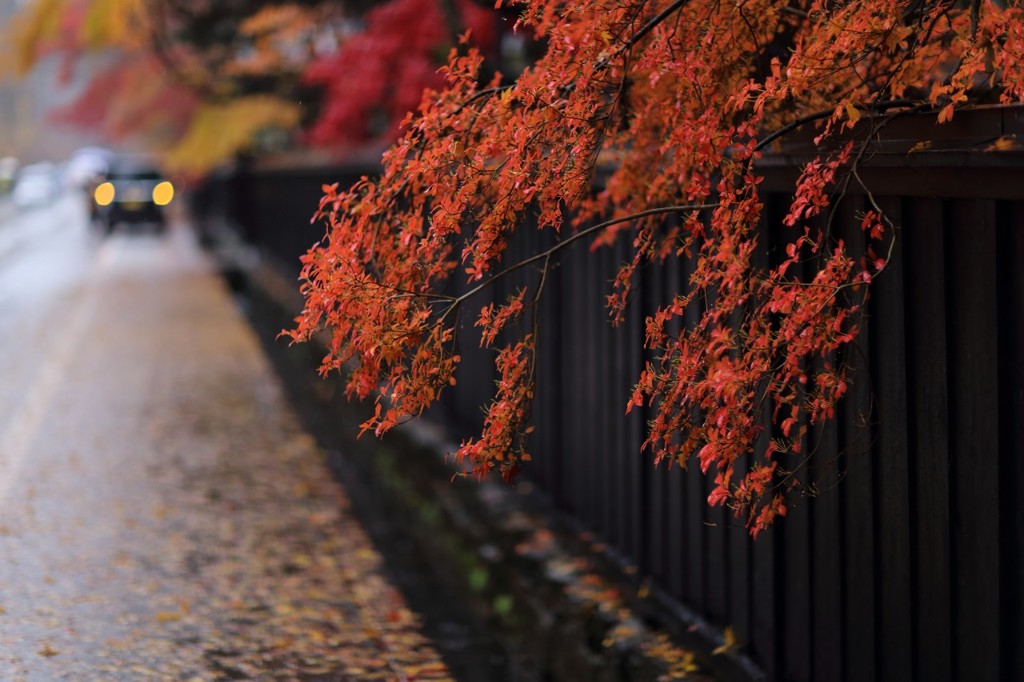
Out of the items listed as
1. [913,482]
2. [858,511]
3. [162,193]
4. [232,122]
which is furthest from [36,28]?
[162,193]

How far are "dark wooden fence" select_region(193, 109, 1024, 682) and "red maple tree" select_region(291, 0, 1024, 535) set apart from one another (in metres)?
0.14

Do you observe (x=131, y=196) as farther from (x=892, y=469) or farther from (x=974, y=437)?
(x=974, y=437)

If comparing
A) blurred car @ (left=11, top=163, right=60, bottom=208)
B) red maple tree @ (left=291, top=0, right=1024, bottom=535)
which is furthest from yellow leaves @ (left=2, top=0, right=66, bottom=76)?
blurred car @ (left=11, top=163, right=60, bottom=208)

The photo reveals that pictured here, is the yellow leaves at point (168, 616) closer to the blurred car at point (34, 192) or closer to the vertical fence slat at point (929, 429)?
the vertical fence slat at point (929, 429)

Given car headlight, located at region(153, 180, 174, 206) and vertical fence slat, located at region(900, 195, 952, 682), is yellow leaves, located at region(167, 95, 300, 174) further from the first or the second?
car headlight, located at region(153, 180, 174, 206)

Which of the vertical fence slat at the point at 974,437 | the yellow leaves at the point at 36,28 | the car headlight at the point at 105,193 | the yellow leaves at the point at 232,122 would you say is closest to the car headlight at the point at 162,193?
the car headlight at the point at 105,193

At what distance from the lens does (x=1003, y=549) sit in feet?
14.0

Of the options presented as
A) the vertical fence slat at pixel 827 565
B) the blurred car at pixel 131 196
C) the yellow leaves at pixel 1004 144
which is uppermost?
the blurred car at pixel 131 196

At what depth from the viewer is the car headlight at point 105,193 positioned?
172 ft

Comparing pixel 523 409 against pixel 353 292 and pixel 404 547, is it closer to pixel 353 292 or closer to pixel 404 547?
pixel 353 292

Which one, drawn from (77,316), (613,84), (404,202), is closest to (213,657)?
(613,84)

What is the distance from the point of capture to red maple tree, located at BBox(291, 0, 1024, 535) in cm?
446

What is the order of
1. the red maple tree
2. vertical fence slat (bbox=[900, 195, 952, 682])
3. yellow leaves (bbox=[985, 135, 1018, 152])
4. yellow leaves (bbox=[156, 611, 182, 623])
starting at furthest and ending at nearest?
yellow leaves (bbox=[156, 611, 182, 623]), vertical fence slat (bbox=[900, 195, 952, 682]), the red maple tree, yellow leaves (bbox=[985, 135, 1018, 152])

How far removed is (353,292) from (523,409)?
2.20 ft
